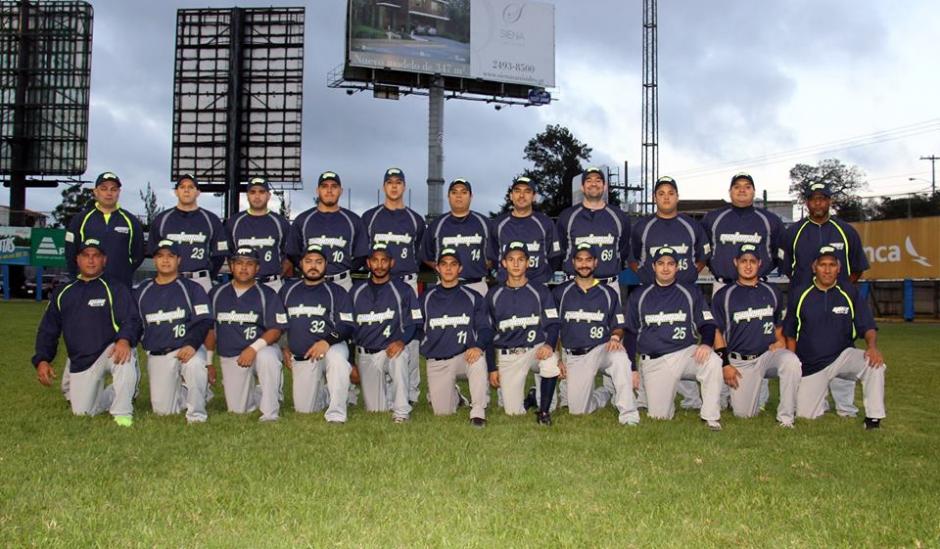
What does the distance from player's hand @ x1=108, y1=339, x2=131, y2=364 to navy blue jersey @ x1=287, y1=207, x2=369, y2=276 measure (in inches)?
79.1

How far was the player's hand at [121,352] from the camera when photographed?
24.4 feet

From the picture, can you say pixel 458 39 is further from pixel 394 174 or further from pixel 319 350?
pixel 319 350

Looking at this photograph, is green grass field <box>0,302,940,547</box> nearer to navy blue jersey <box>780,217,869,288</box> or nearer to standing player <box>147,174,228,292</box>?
navy blue jersey <box>780,217,869,288</box>

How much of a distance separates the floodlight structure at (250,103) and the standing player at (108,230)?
35.2m

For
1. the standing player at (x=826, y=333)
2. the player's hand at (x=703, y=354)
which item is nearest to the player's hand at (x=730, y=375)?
the player's hand at (x=703, y=354)

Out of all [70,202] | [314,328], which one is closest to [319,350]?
[314,328]

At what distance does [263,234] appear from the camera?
8828 mm

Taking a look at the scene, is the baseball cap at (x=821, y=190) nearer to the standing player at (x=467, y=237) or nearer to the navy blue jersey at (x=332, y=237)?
the standing player at (x=467, y=237)

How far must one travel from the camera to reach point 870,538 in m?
4.10

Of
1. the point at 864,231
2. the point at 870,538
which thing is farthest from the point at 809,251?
the point at 864,231

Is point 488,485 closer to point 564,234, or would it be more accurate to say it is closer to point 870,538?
point 870,538

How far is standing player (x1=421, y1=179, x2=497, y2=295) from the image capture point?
28.7ft

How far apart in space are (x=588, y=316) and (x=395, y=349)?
1873mm

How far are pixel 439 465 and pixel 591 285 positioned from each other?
3.15 meters
